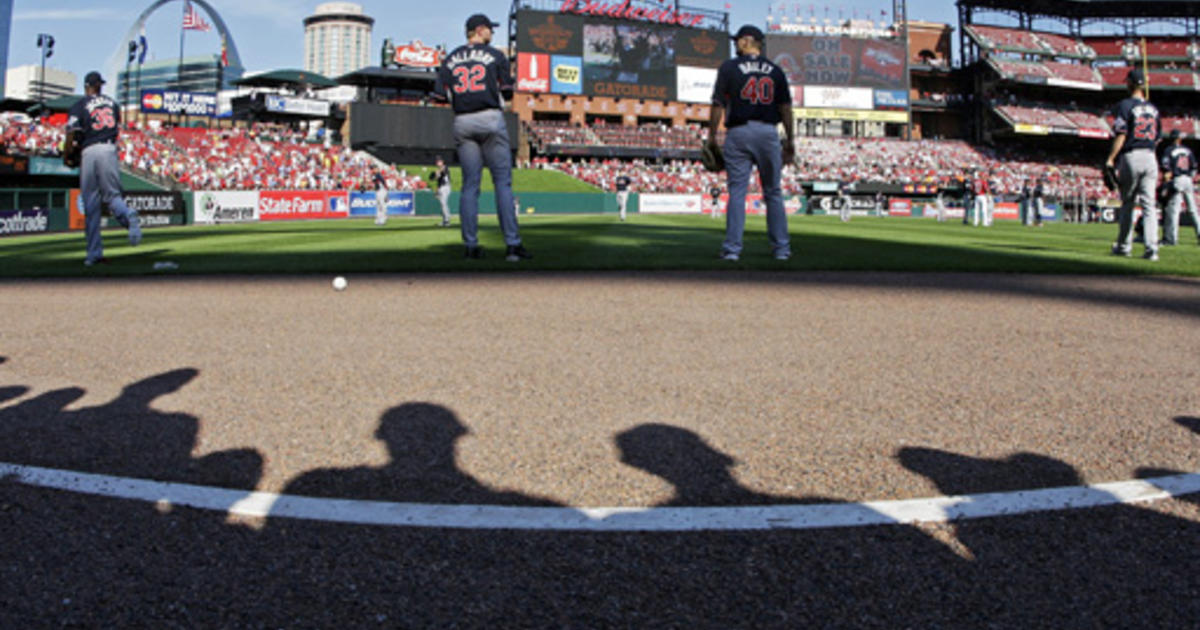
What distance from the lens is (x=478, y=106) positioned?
9328mm

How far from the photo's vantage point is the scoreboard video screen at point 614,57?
71688 millimetres

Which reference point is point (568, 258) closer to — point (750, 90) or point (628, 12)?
point (750, 90)

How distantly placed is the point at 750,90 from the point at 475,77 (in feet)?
9.74

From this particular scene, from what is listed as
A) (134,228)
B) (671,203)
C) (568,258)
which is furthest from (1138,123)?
(671,203)

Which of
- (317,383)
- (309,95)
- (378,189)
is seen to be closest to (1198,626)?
(317,383)

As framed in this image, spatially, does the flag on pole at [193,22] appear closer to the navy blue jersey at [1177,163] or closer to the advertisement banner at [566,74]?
the advertisement banner at [566,74]

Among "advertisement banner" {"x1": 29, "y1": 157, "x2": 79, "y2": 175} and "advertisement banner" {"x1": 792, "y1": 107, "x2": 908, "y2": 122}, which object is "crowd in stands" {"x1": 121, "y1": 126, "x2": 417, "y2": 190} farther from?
"advertisement banner" {"x1": 792, "y1": 107, "x2": 908, "y2": 122}

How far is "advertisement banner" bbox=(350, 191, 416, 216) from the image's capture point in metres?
43.5

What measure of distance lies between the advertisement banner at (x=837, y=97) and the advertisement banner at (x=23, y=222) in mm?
64017

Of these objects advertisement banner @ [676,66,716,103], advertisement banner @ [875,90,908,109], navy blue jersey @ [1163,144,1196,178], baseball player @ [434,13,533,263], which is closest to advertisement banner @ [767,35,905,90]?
advertisement banner @ [875,90,908,109]

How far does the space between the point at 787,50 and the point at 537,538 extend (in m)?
82.0

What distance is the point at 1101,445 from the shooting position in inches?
126

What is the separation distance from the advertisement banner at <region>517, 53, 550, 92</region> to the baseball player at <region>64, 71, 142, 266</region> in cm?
6288

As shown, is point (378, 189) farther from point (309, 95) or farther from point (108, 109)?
point (309, 95)
